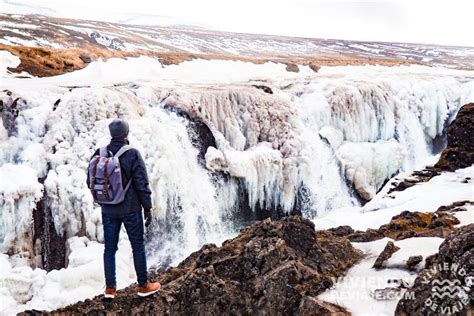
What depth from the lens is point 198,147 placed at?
14312mm

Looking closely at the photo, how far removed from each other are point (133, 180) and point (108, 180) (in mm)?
260

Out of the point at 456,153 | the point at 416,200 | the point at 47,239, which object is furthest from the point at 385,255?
the point at 47,239

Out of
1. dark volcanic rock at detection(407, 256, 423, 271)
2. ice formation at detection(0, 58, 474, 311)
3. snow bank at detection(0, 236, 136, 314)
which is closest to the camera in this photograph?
dark volcanic rock at detection(407, 256, 423, 271)

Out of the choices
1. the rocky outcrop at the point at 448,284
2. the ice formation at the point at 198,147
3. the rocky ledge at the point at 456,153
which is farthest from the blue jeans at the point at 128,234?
the rocky ledge at the point at 456,153

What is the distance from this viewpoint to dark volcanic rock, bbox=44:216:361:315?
5.57 metres

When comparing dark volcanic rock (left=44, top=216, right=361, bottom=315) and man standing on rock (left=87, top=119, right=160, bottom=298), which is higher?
man standing on rock (left=87, top=119, right=160, bottom=298)

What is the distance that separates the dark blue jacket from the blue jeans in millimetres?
87

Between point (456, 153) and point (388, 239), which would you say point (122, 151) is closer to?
point (388, 239)

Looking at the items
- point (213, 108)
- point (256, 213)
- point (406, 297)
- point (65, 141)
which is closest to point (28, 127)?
point (65, 141)

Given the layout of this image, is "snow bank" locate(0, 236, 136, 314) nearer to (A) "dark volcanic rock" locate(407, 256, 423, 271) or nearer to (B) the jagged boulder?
(A) "dark volcanic rock" locate(407, 256, 423, 271)

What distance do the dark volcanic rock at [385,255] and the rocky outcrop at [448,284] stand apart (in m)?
1.08

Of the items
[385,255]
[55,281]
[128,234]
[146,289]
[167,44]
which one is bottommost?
[55,281]

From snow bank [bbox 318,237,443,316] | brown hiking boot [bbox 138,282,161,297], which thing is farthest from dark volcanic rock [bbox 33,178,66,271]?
snow bank [bbox 318,237,443,316]

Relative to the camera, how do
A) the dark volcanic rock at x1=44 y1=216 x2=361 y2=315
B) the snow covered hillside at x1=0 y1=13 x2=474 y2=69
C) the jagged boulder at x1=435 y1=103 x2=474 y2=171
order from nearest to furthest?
1. the dark volcanic rock at x1=44 y1=216 x2=361 y2=315
2. the jagged boulder at x1=435 y1=103 x2=474 y2=171
3. the snow covered hillside at x1=0 y1=13 x2=474 y2=69
